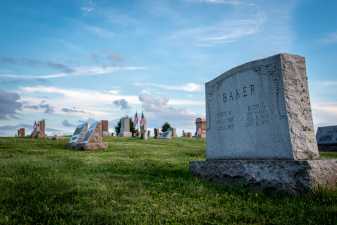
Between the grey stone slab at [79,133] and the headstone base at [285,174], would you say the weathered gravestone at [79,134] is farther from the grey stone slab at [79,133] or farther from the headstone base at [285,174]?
the headstone base at [285,174]

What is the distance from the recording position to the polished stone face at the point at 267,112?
22.3 feet

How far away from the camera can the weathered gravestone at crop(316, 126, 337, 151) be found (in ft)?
69.1

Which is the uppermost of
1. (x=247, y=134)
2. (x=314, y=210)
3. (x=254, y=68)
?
(x=254, y=68)

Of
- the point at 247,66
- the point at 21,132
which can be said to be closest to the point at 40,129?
the point at 21,132

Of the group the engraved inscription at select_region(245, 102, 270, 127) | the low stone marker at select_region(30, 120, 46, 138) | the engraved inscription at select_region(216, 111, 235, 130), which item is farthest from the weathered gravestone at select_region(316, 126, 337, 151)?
the low stone marker at select_region(30, 120, 46, 138)

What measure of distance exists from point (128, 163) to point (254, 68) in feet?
17.6

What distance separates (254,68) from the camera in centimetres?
756

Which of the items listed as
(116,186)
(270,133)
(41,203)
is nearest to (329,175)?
(270,133)

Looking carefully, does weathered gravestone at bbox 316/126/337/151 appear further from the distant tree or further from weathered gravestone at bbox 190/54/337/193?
the distant tree

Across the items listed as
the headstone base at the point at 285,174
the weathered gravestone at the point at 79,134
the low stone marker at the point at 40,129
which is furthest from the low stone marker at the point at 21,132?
the headstone base at the point at 285,174

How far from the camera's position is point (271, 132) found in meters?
7.07

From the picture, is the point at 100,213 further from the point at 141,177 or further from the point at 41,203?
the point at 141,177

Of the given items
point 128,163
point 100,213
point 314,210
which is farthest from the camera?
point 128,163

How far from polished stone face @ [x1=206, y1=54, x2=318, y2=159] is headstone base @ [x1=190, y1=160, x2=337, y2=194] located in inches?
14.5
